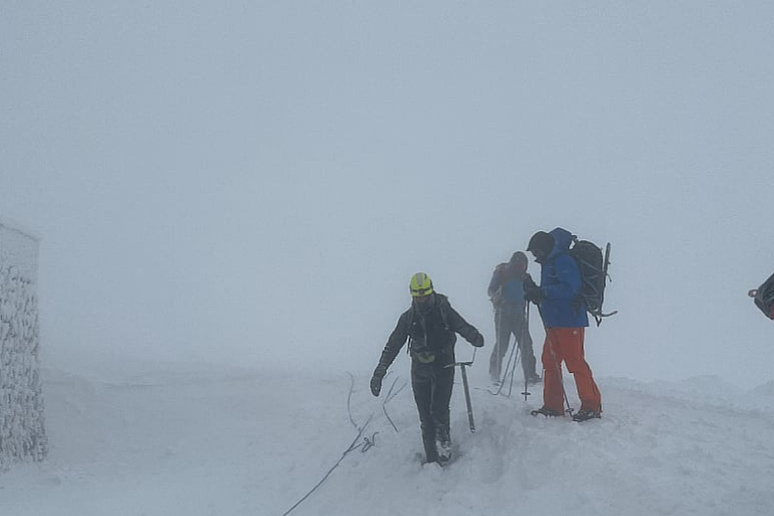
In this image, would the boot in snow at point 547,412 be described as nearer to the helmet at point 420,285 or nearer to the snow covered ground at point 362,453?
the snow covered ground at point 362,453

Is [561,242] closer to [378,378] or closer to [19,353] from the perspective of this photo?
[378,378]

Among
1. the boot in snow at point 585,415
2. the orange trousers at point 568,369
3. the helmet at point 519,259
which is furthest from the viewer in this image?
the helmet at point 519,259

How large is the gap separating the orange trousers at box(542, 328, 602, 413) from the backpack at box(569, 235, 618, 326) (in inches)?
14.4

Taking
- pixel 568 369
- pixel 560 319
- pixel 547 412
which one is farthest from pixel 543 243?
pixel 547 412

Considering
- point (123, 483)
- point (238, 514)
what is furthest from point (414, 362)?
point (123, 483)

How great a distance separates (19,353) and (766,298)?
992 centimetres

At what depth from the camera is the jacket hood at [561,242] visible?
31.1ft

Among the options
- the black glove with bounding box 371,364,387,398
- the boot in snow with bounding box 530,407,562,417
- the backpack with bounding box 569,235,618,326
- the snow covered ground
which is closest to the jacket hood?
the backpack with bounding box 569,235,618,326

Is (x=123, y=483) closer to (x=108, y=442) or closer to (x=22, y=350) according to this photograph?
(x=108, y=442)

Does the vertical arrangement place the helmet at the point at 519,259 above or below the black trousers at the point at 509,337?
A: above

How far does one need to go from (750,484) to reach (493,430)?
2999 mm

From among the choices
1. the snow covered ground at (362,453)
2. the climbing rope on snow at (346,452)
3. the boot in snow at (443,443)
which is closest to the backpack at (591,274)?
the snow covered ground at (362,453)

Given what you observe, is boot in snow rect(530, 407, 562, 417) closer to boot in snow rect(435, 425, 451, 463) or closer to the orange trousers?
the orange trousers

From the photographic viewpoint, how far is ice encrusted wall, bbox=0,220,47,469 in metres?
10.5
